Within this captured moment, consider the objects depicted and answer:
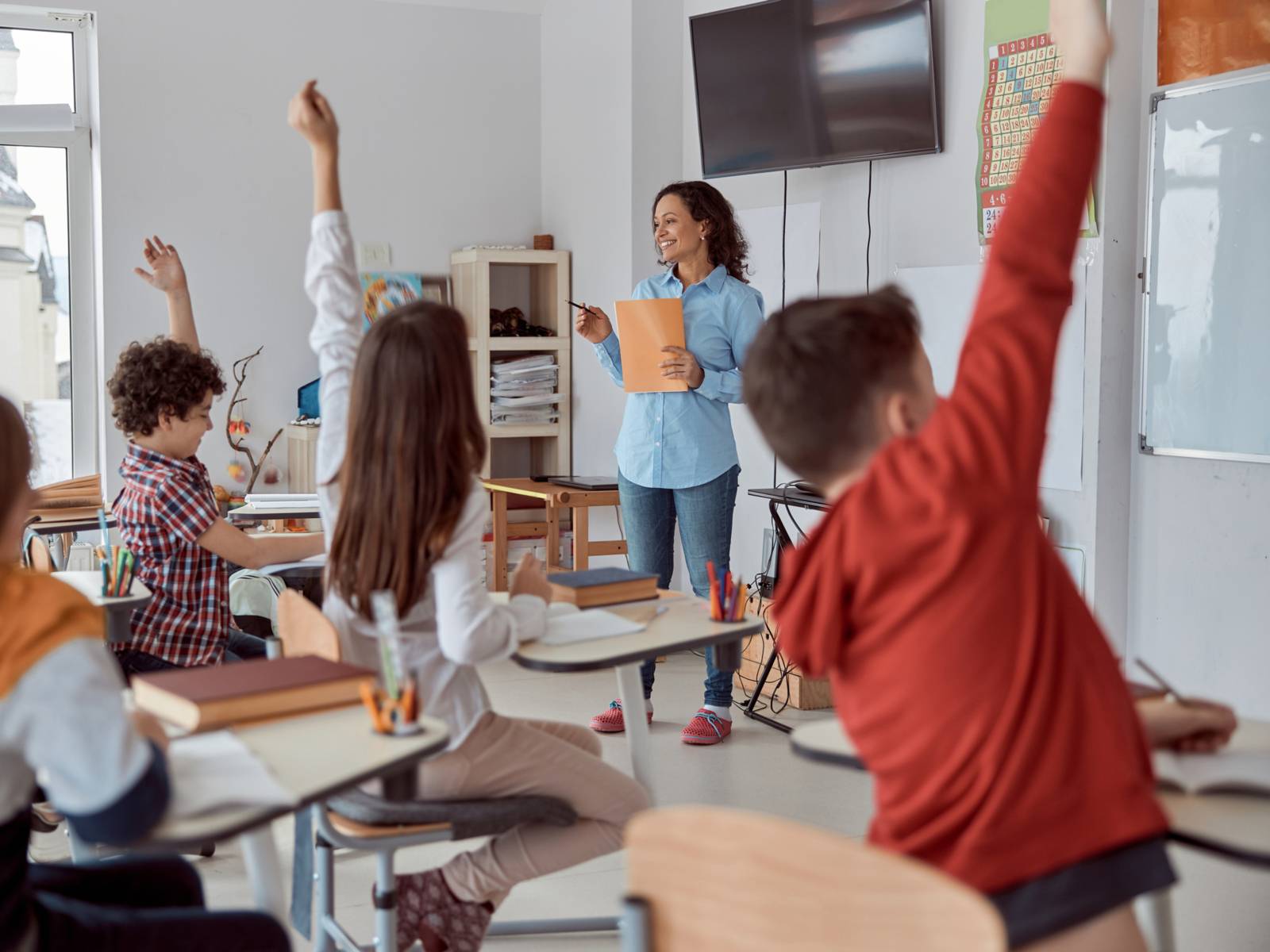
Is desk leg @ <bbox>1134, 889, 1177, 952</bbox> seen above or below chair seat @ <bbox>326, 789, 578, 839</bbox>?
below

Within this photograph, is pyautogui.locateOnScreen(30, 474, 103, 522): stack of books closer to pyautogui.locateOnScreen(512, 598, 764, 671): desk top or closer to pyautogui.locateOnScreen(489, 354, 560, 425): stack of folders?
pyautogui.locateOnScreen(489, 354, 560, 425): stack of folders

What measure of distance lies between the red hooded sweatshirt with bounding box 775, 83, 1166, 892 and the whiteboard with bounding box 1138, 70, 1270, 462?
2.31 m

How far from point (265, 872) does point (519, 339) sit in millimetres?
4426

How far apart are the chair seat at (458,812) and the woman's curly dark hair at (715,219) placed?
2154mm

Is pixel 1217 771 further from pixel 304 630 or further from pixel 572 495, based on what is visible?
pixel 572 495

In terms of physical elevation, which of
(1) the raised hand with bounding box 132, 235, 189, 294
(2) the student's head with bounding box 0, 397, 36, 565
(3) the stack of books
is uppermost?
(1) the raised hand with bounding box 132, 235, 189, 294

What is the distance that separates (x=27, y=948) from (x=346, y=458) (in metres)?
0.83

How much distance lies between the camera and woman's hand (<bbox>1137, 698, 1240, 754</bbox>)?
1.50 metres

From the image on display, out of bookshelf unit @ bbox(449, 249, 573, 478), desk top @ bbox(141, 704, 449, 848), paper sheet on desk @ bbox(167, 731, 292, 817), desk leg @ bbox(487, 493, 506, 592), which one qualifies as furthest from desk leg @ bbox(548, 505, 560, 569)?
paper sheet on desk @ bbox(167, 731, 292, 817)

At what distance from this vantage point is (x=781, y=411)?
4.20ft

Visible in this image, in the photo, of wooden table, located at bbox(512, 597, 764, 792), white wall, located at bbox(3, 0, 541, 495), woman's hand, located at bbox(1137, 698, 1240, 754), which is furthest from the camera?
white wall, located at bbox(3, 0, 541, 495)

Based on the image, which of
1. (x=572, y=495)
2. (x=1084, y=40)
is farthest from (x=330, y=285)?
(x=572, y=495)

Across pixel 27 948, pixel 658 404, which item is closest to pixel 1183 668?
pixel 658 404

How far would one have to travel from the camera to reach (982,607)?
3.84ft
